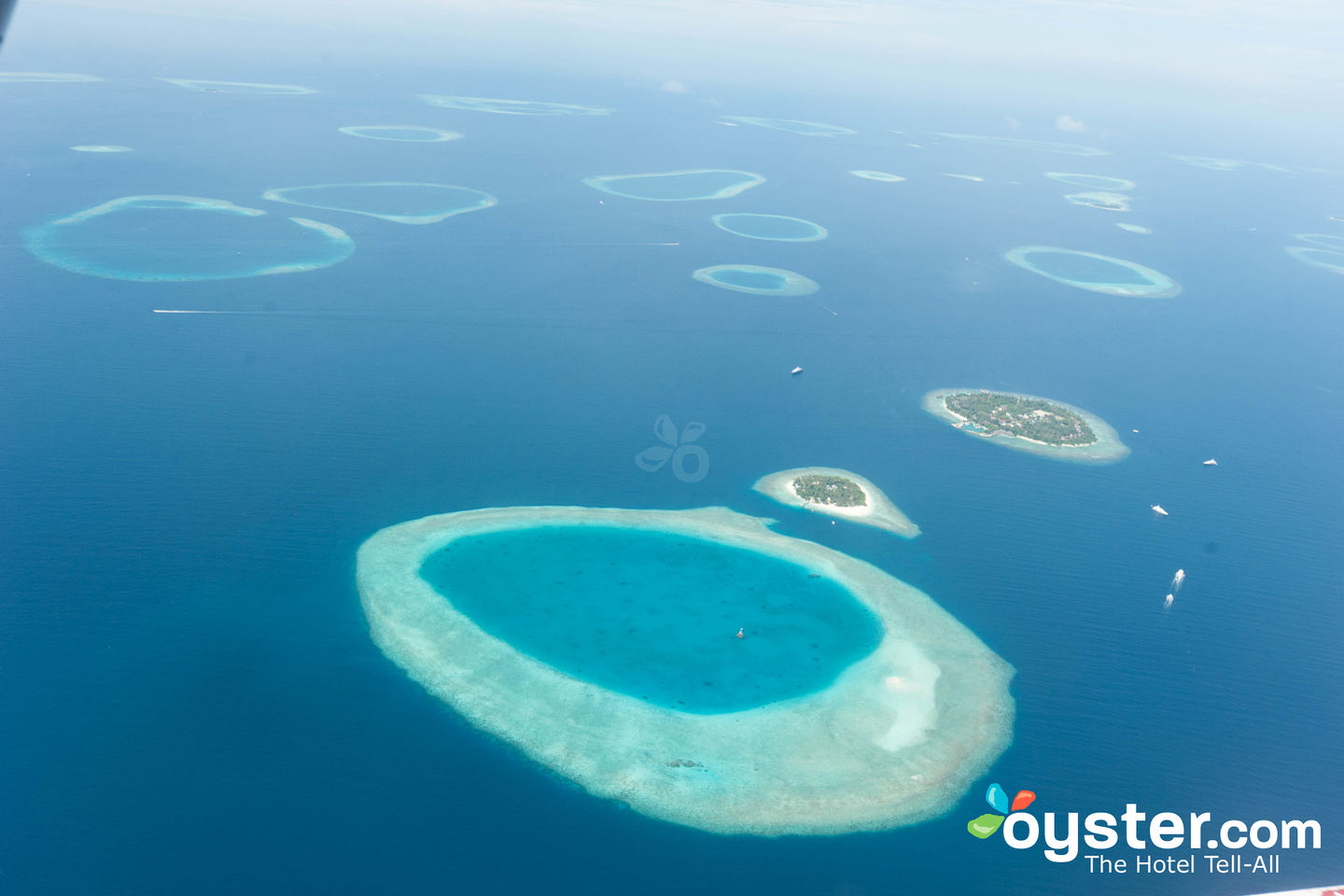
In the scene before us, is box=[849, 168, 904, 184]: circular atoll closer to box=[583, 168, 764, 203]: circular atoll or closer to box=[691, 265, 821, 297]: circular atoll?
box=[583, 168, 764, 203]: circular atoll

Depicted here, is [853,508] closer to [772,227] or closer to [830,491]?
[830,491]

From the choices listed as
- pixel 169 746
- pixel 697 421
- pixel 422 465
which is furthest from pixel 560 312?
pixel 169 746

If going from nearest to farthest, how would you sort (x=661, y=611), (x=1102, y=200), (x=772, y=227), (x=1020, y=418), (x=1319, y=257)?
(x=661, y=611) < (x=1020, y=418) < (x=772, y=227) < (x=1319, y=257) < (x=1102, y=200)

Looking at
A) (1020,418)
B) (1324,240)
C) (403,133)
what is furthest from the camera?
(403,133)

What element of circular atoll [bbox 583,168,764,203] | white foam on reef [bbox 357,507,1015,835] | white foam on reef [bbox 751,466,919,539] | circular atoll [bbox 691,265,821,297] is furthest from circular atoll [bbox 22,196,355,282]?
white foam on reef [bbox 751,466,919,539]

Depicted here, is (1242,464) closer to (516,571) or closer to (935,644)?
(935,644)

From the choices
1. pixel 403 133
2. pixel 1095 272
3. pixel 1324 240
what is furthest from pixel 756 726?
pixel 1324 240
